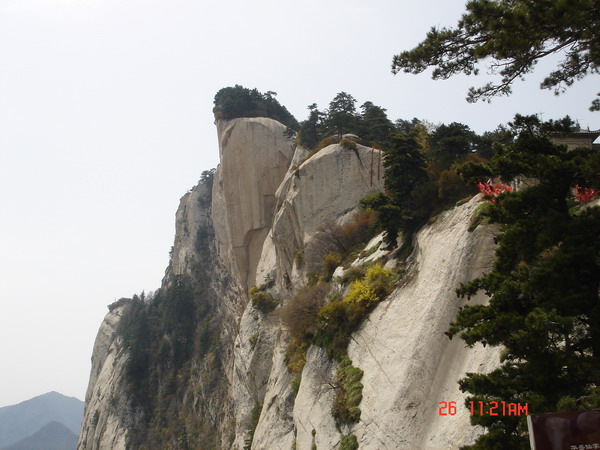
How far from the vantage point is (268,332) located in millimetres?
35688

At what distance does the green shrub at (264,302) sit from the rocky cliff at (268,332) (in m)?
0.44

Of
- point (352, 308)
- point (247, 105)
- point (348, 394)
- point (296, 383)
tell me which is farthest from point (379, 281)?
point (247, 105)

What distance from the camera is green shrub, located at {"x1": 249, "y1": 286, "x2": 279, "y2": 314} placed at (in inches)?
1464

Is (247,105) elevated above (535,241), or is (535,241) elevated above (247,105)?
(247,105)

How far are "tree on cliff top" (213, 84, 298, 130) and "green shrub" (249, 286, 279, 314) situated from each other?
20.4m

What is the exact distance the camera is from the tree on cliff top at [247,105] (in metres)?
54.5

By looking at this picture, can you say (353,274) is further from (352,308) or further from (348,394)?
(348,394)

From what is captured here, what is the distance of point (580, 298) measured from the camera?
28.8 ft

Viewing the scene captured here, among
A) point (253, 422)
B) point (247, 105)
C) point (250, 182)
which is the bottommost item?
point (253, 422)

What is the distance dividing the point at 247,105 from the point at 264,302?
25551mm

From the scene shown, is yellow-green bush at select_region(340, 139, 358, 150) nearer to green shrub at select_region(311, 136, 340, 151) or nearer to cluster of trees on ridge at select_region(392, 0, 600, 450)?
green shrub at select_region(311, 136, 340, 151)

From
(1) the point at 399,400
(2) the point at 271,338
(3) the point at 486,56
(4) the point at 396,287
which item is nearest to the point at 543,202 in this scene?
(3) the point at 486,56
